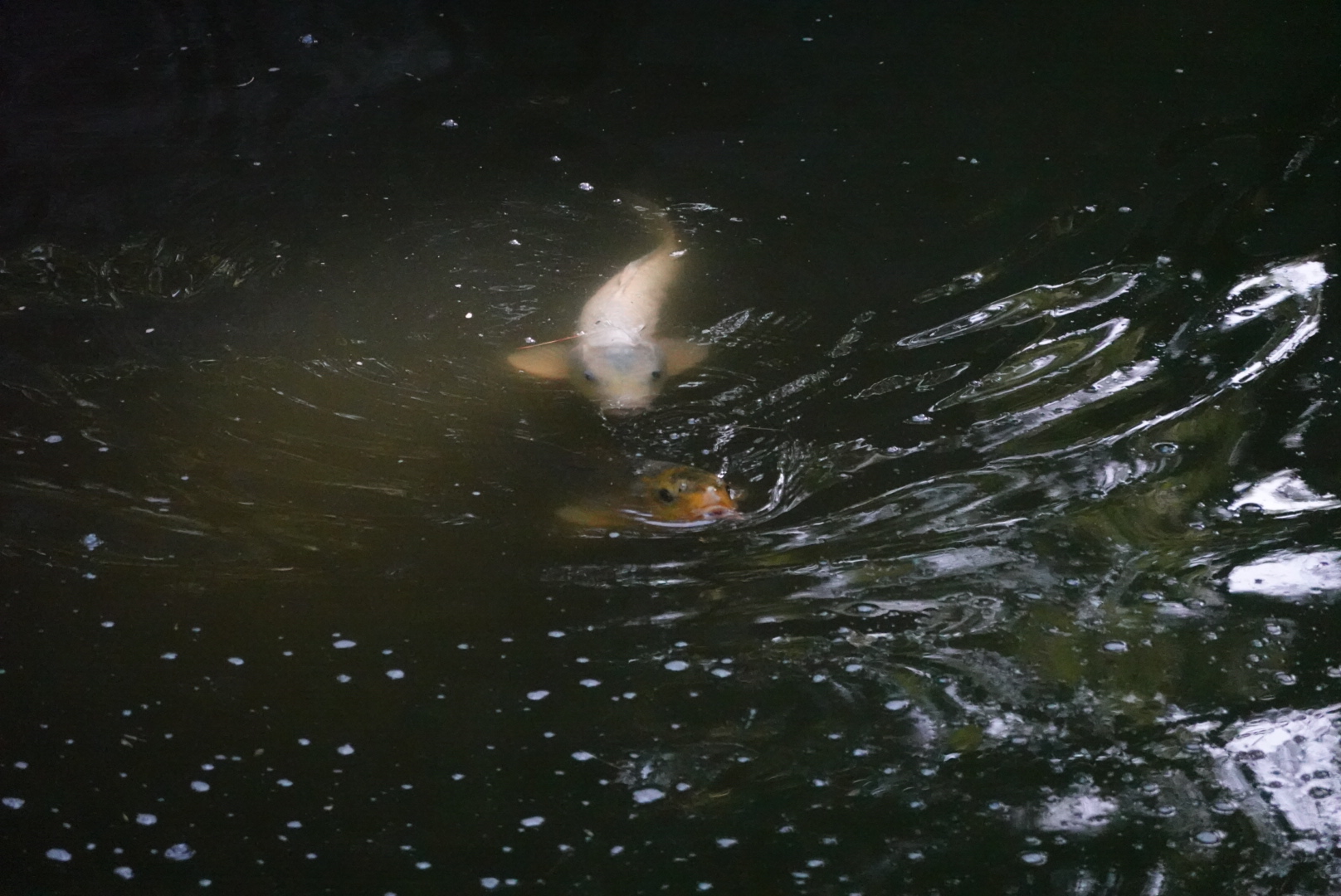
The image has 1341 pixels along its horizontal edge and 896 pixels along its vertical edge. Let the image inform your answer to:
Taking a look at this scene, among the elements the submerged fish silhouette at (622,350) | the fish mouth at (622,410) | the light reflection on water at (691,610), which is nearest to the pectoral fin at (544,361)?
the submerged fish silhouette at (622,350)

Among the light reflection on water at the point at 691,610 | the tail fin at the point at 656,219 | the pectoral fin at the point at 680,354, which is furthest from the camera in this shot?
the tail fin at the point at 656,219

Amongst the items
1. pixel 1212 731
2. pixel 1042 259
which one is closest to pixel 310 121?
pixel 1042 259

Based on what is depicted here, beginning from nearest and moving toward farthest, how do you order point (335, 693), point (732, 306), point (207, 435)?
point (335, 693), point (207, 435), point (732, 306)

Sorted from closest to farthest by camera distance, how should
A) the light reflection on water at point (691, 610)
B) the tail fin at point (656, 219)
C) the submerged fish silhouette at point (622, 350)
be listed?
the light reflection on water at point (691, 610) < the submerged fish silhouette at point (622, 350) < the tail fin at point (656, 219)

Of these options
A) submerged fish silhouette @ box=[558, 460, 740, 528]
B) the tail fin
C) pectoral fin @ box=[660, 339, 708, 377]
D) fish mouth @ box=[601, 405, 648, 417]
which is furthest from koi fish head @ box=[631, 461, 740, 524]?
the tail fin

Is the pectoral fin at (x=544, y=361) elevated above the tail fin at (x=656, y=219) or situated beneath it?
situated beneath

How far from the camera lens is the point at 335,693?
295 cm

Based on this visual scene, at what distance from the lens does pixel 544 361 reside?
429 cm

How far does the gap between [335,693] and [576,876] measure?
0.80 metres

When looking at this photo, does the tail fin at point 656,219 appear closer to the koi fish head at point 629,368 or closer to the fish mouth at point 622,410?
the koi fish head at point 629,368

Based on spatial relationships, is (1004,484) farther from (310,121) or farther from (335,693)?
(310,121)

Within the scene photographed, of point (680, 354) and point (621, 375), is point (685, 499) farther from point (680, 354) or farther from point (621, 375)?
point (680, 354)

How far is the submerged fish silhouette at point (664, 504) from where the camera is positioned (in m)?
3.38

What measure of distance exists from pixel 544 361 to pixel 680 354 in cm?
49
